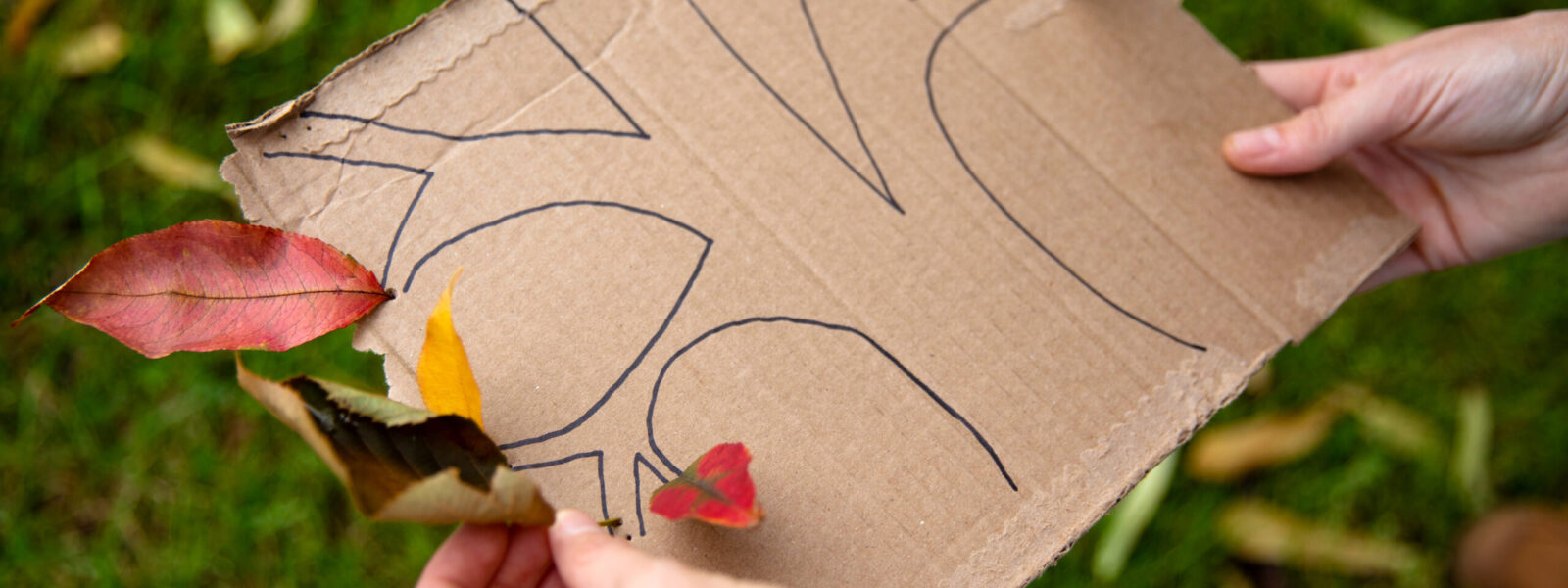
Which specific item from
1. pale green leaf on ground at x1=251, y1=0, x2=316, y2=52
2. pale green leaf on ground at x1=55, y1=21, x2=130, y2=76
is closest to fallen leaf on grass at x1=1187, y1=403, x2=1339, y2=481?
pale green leaf on ground at x1=251, y1=0, x2=316, y2=52

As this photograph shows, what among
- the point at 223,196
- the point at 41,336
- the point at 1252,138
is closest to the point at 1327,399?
the point at 1252,138

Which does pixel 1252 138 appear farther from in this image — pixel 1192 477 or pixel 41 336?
pixel 41 336

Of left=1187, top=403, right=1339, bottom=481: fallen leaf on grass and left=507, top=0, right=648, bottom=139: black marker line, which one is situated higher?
left=507, top=0, right=648, bottom=139: black marker line

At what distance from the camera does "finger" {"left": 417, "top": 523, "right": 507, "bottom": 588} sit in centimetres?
→ 54

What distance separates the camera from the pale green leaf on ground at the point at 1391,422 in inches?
48.4

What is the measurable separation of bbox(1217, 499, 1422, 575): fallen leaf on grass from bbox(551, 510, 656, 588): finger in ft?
3.17

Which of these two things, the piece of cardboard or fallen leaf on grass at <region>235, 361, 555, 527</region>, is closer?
fallen leaf on grass at <region>235, 361, 555, 527</region>

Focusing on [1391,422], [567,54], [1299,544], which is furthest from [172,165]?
[1391,422]

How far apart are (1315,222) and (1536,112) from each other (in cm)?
28

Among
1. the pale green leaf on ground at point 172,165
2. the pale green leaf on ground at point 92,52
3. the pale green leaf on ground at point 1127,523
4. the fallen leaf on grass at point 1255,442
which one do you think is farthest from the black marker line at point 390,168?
the fallen leaf on grass at point 1255,442

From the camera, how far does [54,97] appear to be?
113 cm

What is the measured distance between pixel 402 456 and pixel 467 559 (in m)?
0.08

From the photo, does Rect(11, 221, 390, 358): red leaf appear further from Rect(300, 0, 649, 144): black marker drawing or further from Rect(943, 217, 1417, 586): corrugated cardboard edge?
Rect(943, 217, 1417, 586): corrugated cardboard edge

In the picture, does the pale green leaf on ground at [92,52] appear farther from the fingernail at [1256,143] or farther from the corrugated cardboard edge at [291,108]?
the fingernail at [1256,143]
